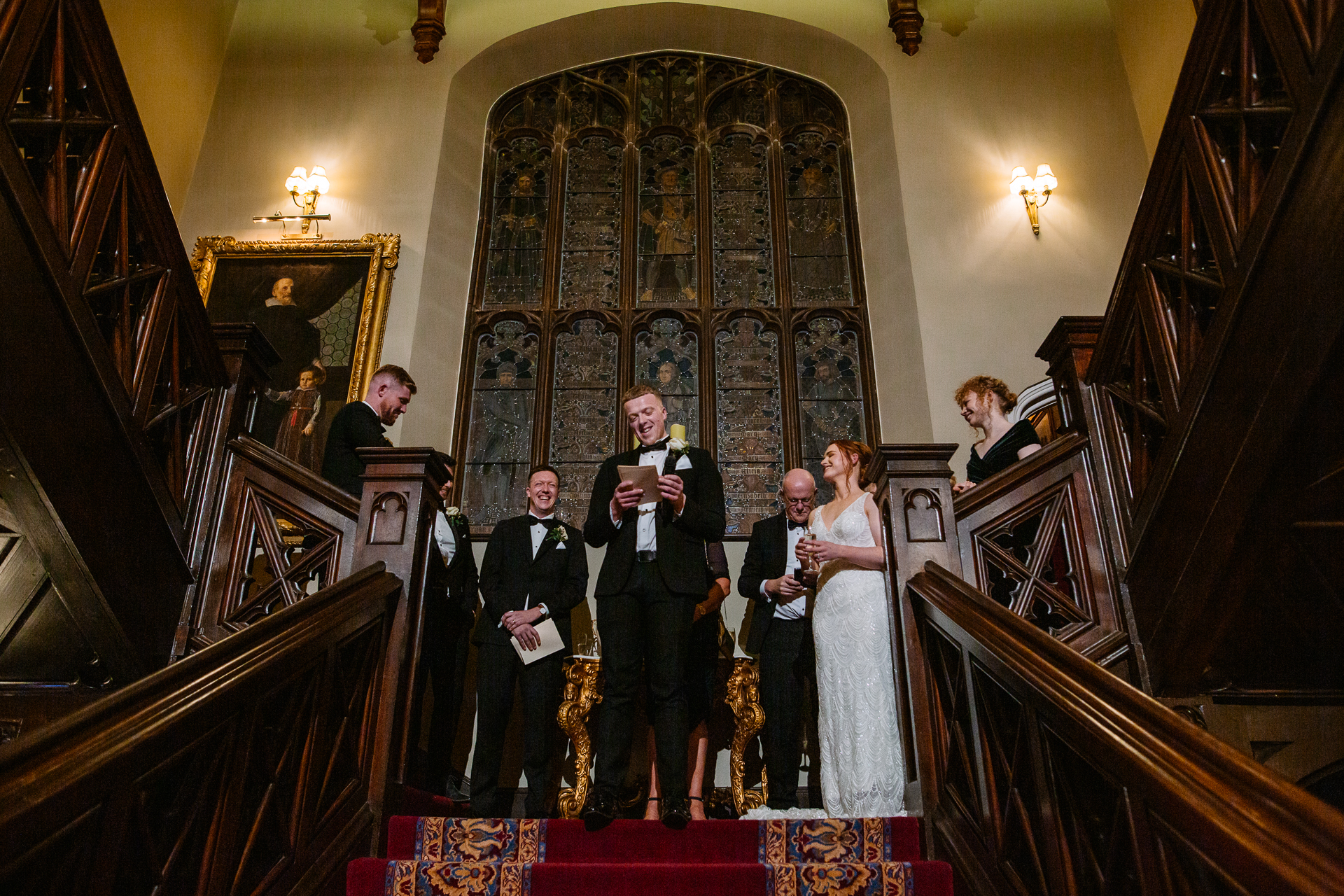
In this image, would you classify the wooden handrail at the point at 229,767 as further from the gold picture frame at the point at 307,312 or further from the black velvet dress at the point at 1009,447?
the gold picture frame at the point at 307,312

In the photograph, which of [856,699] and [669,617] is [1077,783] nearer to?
[856,699]

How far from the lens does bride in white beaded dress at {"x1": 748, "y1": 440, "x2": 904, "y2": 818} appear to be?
137 inches

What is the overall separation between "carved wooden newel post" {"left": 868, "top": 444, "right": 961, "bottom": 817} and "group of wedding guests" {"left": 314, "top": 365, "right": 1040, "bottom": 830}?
0.13 metres

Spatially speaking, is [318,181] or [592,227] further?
[592,227]

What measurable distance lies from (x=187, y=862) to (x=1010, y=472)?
291 cm

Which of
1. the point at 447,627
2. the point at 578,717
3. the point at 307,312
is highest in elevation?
the point at 307,312

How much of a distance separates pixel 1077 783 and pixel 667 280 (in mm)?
5913

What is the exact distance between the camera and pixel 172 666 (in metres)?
2.37

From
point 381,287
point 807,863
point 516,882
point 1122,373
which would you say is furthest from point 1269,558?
point 381,287

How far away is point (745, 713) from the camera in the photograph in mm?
4812

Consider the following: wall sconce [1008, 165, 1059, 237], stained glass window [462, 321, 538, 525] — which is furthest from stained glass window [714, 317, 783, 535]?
wall sconce [1008, 165, 1059, 237]

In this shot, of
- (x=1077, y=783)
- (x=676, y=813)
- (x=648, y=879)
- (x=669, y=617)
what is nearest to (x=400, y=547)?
(x=669, y=617)

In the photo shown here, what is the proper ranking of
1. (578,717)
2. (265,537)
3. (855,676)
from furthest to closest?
(578,717) < (265,537) < (855,676)

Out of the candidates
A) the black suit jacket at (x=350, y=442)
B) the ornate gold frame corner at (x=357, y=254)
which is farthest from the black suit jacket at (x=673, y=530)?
the ornate gold frame corner at (x=357, y=254)
